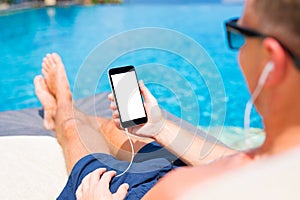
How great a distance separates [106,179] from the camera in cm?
131

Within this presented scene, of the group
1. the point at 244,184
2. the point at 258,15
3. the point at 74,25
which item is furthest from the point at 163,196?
the point at 74,25

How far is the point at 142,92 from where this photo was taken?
1.49 metres

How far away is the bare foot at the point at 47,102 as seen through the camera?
6.66ft

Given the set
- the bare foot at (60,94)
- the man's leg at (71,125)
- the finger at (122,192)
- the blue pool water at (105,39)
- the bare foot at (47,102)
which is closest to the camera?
the finger at (122,192)

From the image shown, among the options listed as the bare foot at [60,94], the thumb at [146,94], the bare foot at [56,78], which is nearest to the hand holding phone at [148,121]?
the thumb at [146,94]

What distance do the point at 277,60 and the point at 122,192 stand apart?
0.82 m

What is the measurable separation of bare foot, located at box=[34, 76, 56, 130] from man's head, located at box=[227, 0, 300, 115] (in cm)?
156

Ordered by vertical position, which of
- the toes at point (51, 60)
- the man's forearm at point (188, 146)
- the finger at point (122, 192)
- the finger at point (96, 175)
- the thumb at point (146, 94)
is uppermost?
the thumb at point (146, 94)

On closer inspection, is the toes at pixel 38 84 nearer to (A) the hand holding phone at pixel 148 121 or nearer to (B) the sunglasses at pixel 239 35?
(A) the hand holding phone at pixel 148 121

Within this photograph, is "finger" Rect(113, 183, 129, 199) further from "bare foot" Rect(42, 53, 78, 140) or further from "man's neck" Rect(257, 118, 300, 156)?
"man's neck" Rect(257, 118, 300, 156)

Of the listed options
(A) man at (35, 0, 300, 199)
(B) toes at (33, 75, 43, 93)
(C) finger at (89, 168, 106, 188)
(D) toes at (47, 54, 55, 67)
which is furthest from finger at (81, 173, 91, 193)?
(D) toes at (47, 54, 55, 67)

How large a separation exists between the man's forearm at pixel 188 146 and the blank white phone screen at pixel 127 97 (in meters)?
0.12

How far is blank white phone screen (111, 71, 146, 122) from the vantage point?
145cm

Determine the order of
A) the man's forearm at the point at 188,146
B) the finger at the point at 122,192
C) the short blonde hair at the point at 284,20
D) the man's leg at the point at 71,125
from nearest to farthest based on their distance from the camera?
the short blonde hair at the point at 284,20 < the finger at the point at 122,192 < the man's forearm at the point at 188,146 < the man's leg at the point at 71,125
